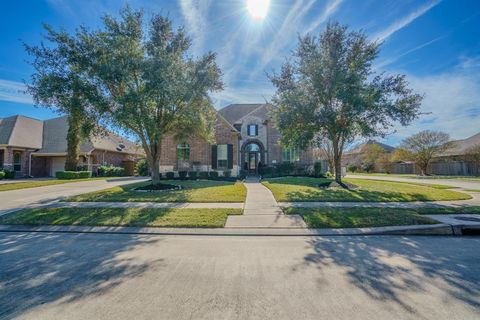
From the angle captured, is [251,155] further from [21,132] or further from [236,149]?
[21,132]

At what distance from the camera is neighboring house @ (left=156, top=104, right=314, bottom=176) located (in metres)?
19.9

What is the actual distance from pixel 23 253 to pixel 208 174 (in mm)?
14528

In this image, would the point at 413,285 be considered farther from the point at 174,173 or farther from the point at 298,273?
the point at 174,173

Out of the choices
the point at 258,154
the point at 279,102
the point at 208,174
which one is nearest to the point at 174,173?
the point at 208,174

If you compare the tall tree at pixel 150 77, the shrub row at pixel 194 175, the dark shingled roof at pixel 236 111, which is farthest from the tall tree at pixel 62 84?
the dark shingled roof at pixel 236 111

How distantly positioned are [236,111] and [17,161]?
23.8m

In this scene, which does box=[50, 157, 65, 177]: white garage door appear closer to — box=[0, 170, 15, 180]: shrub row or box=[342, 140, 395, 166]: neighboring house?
box=[0, 170, 15, 180]: shrub row

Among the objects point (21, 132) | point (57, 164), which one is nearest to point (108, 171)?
point (57, 164)

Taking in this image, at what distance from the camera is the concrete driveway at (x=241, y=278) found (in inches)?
101

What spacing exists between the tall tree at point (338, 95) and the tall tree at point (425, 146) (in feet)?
72.9

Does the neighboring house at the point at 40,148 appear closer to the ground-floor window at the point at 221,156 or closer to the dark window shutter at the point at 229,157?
the ground-floor window at the point at 221,156

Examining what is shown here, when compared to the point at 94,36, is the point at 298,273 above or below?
below

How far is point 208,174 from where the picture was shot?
18.8m

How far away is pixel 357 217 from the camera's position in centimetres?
645
